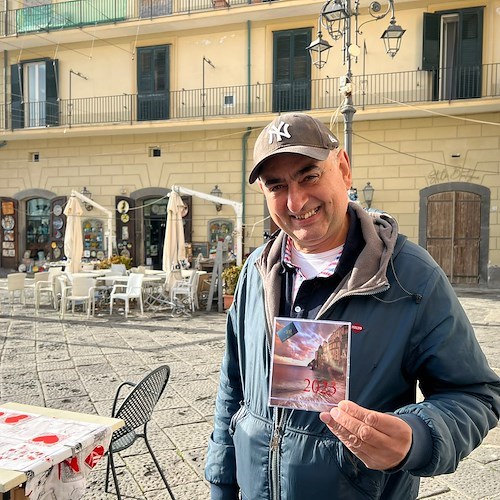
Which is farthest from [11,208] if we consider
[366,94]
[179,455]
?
[179,455]

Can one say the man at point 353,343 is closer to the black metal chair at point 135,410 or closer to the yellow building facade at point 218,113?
the black metal chair at point 135,410

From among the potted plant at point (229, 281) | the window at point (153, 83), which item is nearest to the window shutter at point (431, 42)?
the window at point (153, 83)

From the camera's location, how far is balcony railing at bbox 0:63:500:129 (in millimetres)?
13836

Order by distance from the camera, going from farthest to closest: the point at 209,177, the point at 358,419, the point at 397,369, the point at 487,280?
1. the point at 209,177
2. the point at 487,280
3. the point at 397,369
4. the point at 358,419

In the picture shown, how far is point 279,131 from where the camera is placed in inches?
58.4

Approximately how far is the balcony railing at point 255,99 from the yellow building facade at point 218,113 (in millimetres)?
40

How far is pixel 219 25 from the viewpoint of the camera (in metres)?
15.6

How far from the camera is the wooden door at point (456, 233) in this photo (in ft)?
45.7

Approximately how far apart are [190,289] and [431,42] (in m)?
9.53

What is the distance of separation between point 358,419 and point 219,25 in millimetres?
16336

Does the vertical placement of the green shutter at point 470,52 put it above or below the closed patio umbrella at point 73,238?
above

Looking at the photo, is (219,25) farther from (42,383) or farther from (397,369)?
(397,369)

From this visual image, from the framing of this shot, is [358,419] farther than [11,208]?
No

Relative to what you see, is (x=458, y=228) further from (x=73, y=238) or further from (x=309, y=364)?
(x=309, y=364)
